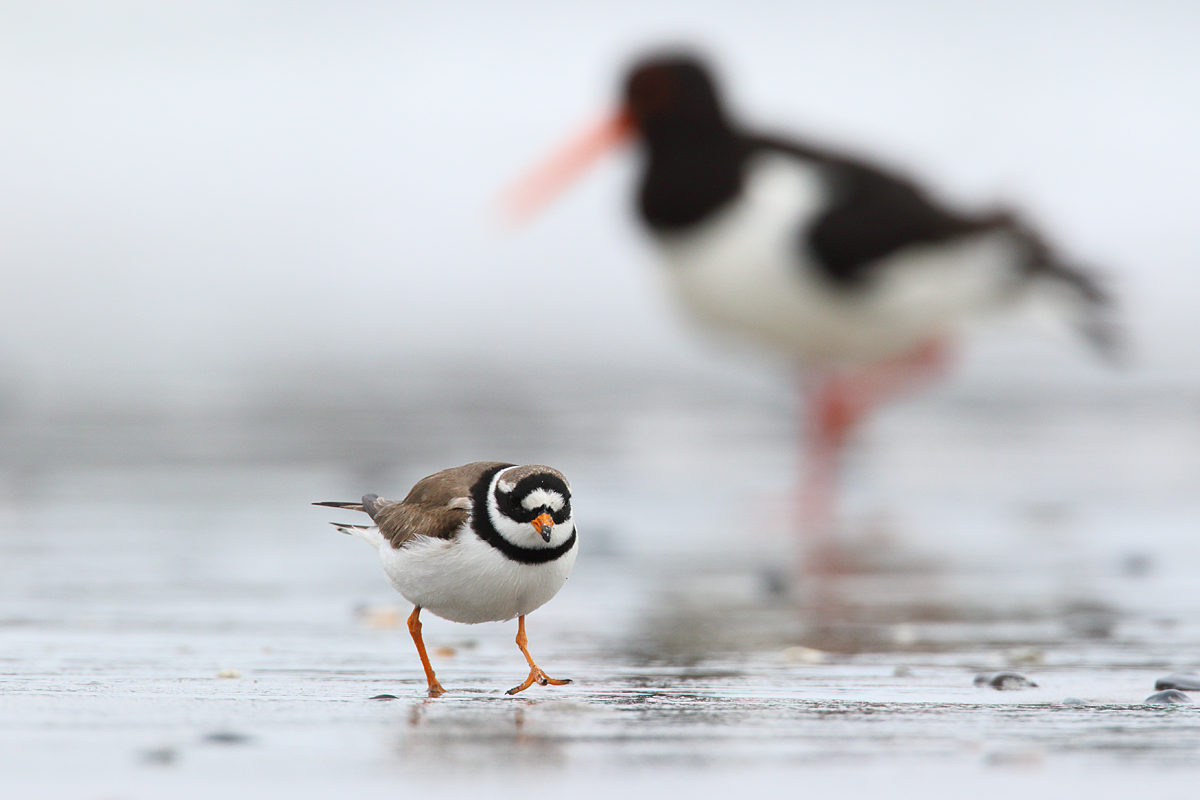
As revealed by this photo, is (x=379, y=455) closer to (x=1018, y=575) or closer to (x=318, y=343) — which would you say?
(x=1018, y=575)

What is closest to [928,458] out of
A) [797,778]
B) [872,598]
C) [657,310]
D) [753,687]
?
[872,598]

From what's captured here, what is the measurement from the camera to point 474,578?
298 cm

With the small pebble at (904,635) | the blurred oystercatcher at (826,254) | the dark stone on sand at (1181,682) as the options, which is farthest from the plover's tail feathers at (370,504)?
the blurred oystercatcher at (826,254)

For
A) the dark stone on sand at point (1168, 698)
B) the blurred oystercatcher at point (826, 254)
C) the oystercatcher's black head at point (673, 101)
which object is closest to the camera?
the dark stone on sand at point (1168, 698)

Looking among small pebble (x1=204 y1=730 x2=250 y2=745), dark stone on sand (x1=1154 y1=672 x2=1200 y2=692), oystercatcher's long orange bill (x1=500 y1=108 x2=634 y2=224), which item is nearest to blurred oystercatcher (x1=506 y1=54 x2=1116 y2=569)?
oystercatcher's long orange bill (x1=500 y1=108 x2=634 y2=224)

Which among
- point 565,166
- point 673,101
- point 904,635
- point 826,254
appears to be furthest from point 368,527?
point 565,166

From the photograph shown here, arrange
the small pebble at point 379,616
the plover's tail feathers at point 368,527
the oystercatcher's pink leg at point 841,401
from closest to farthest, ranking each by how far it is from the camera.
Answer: the plover's tail feathers at point 368,527 → the small pebble at point 379,616 → the oystercatcher's pink leg at point 841,401

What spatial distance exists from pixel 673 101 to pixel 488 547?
22.3ft

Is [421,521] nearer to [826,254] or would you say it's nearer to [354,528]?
[354,528]

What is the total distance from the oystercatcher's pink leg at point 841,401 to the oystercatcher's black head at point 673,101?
61.8 inches

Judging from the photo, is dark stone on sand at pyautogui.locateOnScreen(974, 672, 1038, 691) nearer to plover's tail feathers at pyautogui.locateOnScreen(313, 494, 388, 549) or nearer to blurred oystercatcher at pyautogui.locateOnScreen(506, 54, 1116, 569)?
plover's tail feathers at pyautogui.locateOnScreen(313, 494, 388, 549)

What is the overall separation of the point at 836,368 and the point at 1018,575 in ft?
16.2

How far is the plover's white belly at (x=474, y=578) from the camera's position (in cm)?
Result: 296

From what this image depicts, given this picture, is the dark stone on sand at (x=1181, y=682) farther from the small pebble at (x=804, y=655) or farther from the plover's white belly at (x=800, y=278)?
the plover's white belly at (x=800, y=278)
